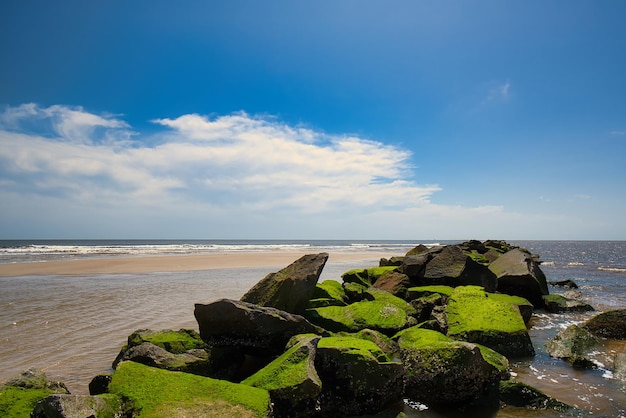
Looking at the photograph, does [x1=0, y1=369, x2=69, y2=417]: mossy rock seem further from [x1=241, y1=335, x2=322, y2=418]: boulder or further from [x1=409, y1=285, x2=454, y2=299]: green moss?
[x1=409, y1=285, x2=454, y2=299]: green moss

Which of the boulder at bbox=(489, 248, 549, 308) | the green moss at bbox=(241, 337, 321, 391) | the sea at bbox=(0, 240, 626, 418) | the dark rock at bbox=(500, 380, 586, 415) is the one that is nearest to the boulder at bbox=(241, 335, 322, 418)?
the green moss at bbox=(241, 337, 321, 391)

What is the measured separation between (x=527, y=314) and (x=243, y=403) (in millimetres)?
9525

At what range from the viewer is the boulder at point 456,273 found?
40.2 feet

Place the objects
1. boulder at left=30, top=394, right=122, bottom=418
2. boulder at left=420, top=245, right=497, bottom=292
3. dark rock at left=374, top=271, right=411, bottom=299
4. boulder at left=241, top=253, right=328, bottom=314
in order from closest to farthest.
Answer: boulder at left=30, top=394, right=122, bottom=418 → boulder at left=241, top=253, right=328, bottom=314 → dark rock at left=374, top=271, right=411, bottom=299 → boulder at left=420, top=245, right=497, bottom=292

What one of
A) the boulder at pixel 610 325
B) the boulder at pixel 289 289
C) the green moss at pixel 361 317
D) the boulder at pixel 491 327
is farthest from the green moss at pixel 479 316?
the boulder at pixel 289 289

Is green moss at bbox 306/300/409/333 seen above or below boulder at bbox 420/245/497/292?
below

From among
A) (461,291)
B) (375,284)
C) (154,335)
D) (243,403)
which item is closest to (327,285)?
(375,284)

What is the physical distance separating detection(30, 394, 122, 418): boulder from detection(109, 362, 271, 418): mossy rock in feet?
0.84

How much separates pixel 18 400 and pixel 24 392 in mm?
183

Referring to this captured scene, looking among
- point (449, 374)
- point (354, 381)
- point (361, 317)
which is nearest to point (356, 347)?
point (354, 381)

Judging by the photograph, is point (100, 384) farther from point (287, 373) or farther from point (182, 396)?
point (287, 373)

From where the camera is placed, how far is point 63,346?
27.1ft

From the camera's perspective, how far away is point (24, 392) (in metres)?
4.52

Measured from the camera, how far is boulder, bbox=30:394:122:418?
360cm
